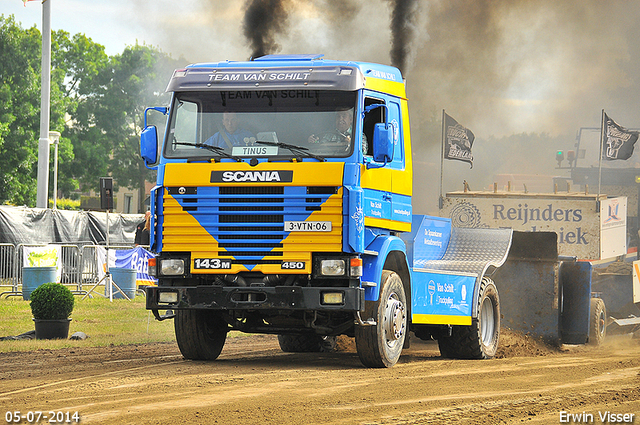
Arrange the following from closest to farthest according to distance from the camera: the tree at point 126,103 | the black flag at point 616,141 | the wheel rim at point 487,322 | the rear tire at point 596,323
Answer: the wheel rim at point 487,322, the rear tire at point 596,323, the black flag at point 616,141, the tree at point 126,103

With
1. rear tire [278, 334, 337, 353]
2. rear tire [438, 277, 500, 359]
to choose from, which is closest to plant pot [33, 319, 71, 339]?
rear tire [278, 334, 337, 353]

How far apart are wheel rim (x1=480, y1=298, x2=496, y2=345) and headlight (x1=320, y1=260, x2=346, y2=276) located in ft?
13.0

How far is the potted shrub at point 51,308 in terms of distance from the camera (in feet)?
44.2

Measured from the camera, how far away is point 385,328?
9.54 m

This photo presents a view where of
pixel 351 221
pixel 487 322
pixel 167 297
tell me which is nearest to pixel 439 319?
pixel 487 322

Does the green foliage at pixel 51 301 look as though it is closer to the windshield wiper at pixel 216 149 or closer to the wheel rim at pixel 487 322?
the windshield wiper at pixel 216 149

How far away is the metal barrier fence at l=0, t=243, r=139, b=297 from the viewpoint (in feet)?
75.6

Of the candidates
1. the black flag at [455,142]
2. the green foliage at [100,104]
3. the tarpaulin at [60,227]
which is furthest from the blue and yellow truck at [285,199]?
the green foliage at [100,104]

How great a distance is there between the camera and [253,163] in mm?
9094

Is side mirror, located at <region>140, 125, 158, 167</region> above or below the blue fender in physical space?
above

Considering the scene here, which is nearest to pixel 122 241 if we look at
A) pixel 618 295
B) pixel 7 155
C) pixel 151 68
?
pixel 7 155

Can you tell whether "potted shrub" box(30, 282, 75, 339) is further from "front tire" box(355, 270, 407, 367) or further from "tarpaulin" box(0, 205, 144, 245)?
"tarpaulin" box(0, 205, 144, 245)

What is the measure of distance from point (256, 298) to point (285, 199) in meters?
1.12

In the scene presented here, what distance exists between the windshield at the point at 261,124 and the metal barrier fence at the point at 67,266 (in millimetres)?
13871
